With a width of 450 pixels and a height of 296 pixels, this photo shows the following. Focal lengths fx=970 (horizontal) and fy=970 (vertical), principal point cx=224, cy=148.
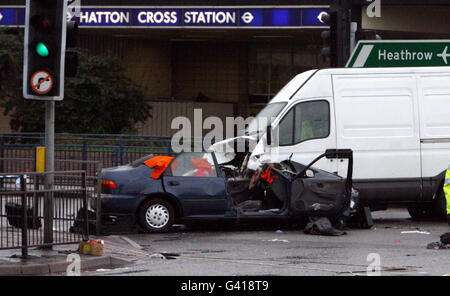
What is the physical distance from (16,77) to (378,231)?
18.5 m

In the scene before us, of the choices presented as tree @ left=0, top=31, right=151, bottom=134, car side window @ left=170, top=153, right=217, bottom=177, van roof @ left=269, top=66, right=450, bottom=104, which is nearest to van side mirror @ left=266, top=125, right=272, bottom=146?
van roof @ left=269, top=66, right=450, bottom=104

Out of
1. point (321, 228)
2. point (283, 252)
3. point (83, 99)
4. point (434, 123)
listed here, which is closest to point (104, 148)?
point (83, 99)

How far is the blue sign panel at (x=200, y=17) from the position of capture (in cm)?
3300

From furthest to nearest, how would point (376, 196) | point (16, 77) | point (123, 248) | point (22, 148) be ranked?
1. point (16, 77)
2. point (22, 148)
3. point (376, 196)
4. point (123, 248)

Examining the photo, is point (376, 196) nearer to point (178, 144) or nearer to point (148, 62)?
point (178, 144)

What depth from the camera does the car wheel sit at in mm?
15453

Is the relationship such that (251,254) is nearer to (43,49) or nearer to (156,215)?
(156,215)

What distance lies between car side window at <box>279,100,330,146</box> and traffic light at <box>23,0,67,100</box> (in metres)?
6.17

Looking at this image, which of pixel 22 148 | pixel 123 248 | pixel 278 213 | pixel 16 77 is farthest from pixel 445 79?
pixel 16 77

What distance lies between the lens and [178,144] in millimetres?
26812

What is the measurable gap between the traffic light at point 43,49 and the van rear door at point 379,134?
21.9 feet

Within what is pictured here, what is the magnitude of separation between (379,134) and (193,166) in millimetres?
3683

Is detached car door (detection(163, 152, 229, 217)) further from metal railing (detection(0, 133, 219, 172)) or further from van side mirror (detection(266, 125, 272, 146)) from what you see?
metal railing (detection(0, 133, 219, 172))

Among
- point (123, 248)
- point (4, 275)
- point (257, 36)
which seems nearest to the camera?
point (4, 275)
